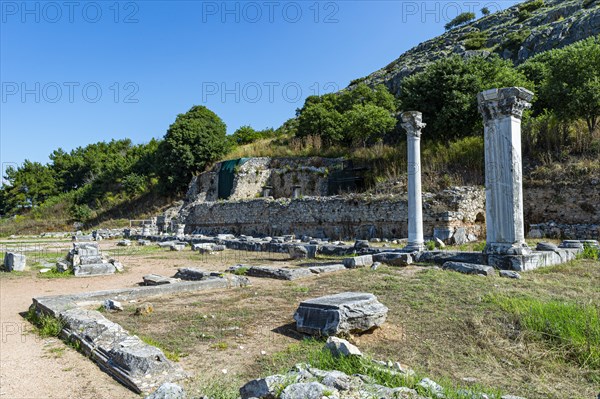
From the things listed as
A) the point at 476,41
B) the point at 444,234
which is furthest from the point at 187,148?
the point at 476,41

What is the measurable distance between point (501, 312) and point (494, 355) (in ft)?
4.66

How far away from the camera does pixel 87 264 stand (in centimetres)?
1330

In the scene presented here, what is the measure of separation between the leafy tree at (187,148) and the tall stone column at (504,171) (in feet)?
111

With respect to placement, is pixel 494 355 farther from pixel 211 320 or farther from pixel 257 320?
pixel 211 320

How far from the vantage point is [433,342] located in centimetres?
527

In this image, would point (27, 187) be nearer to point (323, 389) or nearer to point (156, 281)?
point (156, 281)

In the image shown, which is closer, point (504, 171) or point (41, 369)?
point (41, 369)

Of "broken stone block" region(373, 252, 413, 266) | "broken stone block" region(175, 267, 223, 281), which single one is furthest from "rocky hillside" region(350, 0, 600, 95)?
"broken stone block" region(175, 267, 223, 281)

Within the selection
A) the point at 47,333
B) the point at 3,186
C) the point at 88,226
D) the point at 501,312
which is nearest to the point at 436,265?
the point at 501,312

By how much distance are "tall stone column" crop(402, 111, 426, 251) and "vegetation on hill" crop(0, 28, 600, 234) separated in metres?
8.06

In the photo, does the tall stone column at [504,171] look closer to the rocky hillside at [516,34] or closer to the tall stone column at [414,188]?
the tall stone column at [414,188]

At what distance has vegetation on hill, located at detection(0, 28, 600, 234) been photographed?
21625mm

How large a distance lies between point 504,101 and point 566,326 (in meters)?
7.38

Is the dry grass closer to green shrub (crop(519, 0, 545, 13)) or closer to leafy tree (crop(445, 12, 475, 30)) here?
green shrub (crop(519, 0, 545, 13))
